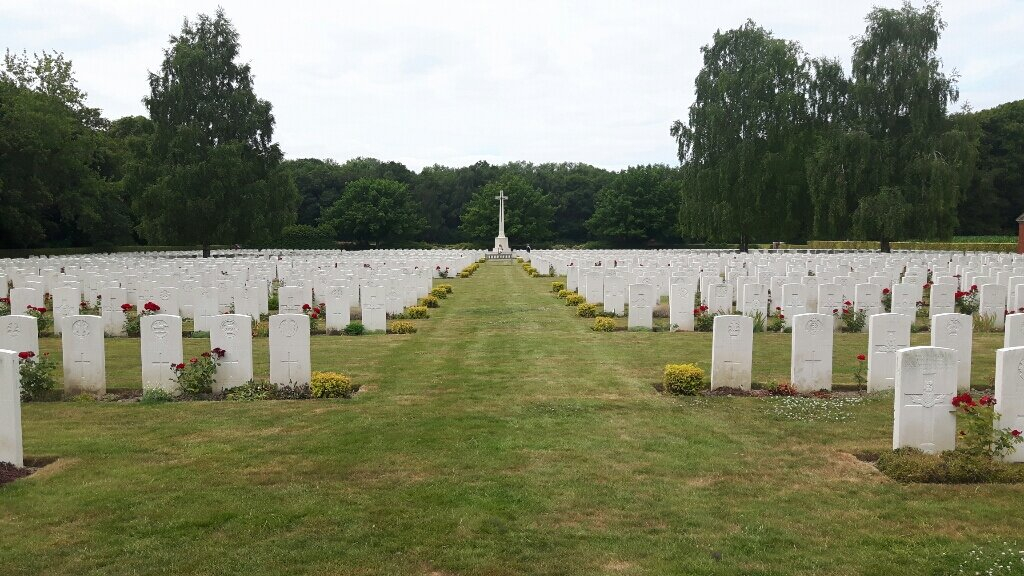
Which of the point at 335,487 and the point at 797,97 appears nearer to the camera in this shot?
the point at 335,487

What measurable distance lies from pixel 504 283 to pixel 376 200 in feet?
165

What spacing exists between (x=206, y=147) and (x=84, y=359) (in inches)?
1415

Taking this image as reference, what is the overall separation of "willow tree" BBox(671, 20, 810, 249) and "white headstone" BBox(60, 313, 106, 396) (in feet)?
122

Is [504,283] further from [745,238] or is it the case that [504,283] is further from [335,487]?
[335,487]

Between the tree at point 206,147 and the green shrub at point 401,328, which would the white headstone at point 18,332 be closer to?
the green shrub at point 401,328

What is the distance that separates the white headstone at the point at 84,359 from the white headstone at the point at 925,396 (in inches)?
354

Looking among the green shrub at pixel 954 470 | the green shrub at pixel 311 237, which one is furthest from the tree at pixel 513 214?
the green shrub at pixel 954 470

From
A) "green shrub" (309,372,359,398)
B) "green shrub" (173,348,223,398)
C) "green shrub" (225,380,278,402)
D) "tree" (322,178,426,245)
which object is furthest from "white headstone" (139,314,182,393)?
"tree" (322,178,426,245)

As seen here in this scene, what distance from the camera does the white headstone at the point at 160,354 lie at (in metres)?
9.45

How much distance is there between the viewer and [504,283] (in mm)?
30922

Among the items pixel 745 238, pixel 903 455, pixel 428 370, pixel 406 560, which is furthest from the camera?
pixel 745 238

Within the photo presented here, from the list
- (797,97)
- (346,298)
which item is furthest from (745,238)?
(346,298)

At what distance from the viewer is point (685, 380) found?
9.38 m

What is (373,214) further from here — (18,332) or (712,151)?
(18,332)
